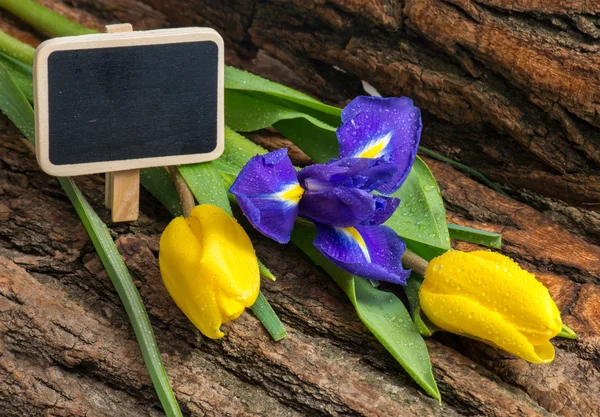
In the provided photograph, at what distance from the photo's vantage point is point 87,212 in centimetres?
103

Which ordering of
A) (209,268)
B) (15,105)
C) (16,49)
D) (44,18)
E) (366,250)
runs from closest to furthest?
(209,268), (366,250), (15,105), (16,49), (44,18)

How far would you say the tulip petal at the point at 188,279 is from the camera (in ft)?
2.94

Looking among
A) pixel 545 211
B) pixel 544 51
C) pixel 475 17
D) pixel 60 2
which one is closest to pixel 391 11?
pixel 475 17

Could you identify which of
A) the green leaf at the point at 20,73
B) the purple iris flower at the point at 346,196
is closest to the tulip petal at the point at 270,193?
the purple iris flower at the point at 346,196

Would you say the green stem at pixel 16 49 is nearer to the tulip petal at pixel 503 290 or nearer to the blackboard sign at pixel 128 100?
the blackboard sign at pixel 128 100

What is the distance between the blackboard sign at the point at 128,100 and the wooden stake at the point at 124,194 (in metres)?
0.02

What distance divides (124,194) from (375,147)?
0.31m

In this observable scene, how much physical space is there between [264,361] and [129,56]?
1.23 feet

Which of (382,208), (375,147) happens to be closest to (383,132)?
(375,147)

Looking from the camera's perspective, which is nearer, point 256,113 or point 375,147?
point 375,147

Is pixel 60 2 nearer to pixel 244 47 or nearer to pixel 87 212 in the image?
pixel 244 47

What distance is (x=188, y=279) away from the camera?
0.91 metres

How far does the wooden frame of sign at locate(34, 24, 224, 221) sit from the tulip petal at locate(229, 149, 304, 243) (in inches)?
5.0

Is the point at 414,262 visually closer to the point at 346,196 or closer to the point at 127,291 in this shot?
the point at 346,196
